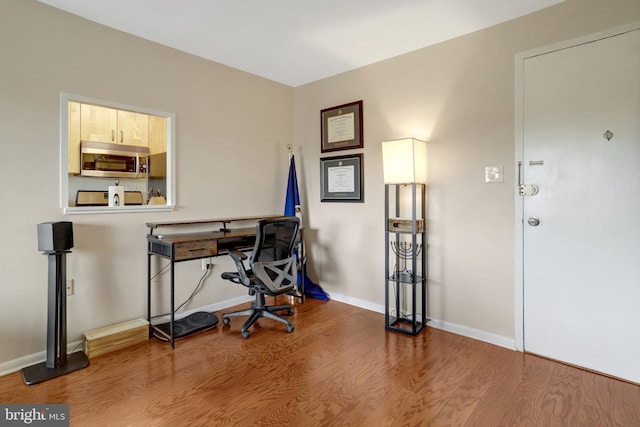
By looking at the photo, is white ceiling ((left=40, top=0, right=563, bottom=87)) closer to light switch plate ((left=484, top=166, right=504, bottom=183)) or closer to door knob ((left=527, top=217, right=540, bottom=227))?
light switch plate ((left=484, top=166, right=504, bottom=183))

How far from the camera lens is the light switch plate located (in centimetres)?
257

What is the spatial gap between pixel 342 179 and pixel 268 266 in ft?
4.43

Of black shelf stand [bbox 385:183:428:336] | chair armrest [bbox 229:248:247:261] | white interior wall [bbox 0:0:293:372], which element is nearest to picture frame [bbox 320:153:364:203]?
black shelf stand [bbox 385:183:428:336]

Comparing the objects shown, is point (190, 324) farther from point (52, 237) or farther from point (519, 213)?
point (519, 213)

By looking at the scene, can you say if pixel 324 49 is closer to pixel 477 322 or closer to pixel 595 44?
pixel 595 44

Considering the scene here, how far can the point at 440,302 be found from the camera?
296 cm

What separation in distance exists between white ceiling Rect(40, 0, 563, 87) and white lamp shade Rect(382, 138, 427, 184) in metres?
0.90

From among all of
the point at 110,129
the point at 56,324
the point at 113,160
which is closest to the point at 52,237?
the point at 56,324

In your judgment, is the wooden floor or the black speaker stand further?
the black speaker stand

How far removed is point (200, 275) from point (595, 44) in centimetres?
363

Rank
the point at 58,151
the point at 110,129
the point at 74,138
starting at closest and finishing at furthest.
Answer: the point at 58,151 < the point at 74,138 < the point at 110,129

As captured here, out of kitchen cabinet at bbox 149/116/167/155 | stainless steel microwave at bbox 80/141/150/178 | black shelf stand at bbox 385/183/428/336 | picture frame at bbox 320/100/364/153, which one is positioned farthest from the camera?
kitchen cabinet at bbox 149/116/167/155

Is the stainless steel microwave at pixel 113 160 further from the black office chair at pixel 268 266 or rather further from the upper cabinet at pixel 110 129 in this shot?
the black office chair at pixel 268 266

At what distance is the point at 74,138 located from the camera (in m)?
3.52
